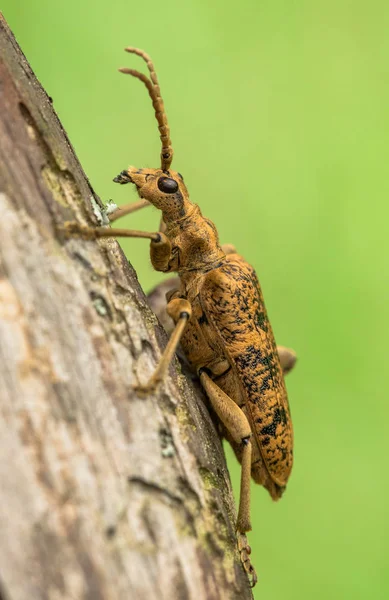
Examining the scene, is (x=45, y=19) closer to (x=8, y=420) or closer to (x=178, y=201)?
(x=178, y=201)

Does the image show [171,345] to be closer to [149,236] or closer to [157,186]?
[149,236]

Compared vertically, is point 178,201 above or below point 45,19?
below

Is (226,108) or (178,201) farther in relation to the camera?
(226,108)

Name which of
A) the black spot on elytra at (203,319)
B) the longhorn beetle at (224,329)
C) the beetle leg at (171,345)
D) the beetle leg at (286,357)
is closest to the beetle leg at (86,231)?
the beetle leg at (171,345)

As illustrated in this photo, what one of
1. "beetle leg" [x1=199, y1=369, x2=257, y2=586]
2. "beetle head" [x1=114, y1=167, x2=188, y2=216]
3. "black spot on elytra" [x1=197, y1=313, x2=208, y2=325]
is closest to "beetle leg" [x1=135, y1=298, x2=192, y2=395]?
"black spot on elytra" [x1=197, y1=313, x2=208, y2=325]

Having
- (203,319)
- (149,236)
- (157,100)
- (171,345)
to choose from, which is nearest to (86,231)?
(171,345)

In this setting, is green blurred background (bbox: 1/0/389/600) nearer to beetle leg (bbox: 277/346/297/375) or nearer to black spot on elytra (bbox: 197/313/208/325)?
beetle leg (bbox: 277/346/297/375)

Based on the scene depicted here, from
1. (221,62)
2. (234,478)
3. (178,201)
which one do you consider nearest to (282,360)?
(178,201)
